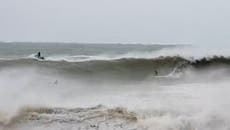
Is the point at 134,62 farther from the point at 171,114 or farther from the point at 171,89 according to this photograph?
the point at 171,114

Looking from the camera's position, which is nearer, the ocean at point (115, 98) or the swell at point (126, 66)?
the ocean at point (115, 98)

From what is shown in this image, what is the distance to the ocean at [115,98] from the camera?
36.2ft

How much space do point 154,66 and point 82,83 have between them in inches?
253

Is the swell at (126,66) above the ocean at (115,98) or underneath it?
above

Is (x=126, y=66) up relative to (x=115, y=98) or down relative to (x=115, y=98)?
up

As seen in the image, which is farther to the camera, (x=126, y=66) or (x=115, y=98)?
(x=126, y=66)

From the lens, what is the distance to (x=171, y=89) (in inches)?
632

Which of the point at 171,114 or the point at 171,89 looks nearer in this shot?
the point at 171,114

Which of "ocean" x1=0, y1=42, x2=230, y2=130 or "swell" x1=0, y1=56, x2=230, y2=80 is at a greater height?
"swell" x1=0, y1=56, x2=230, y2=80

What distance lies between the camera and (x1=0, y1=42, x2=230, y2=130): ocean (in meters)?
11.0

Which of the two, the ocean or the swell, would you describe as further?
the swell

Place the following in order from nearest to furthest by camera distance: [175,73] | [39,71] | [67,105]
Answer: [67,105]
[39,71]
[175,73]

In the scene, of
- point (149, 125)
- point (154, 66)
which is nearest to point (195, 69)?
point (154, 66)

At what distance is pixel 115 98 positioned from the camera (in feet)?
46.1
